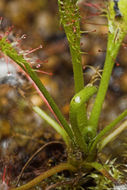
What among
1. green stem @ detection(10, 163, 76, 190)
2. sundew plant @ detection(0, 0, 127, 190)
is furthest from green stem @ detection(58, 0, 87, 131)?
green stem @ detection(10, 163, 76, 190)

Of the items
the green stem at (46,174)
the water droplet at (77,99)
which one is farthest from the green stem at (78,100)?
the green stem at (46,174)

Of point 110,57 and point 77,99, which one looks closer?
point 77,99

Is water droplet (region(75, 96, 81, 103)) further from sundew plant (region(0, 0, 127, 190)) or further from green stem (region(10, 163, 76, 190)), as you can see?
green stem (region(10, 163, 76, 190))

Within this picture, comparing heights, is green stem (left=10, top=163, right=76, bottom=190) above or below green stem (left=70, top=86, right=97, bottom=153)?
below

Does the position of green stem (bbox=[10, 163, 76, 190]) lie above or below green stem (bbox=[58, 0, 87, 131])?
below

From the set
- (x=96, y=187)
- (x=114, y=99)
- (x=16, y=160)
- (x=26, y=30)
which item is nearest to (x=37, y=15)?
(x=26, y=30)

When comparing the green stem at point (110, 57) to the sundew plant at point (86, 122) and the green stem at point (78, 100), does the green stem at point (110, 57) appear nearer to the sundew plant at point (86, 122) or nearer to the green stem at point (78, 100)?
the sundew plant at point (86, 122)

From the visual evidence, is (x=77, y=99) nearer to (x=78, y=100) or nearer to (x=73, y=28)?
(x=78, y=100)

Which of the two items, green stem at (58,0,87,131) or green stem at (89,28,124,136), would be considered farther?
green stem at (89,28,124,136)

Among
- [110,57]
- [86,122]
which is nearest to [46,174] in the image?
[86,122]

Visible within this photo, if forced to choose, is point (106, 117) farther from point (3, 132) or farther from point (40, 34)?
point (40, 34)

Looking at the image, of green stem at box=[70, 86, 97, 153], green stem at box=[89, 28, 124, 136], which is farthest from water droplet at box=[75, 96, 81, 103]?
green stem at box=[89, 28, 124, 136]
